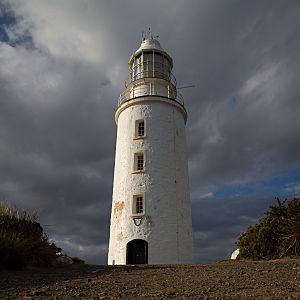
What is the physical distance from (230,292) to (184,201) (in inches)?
543

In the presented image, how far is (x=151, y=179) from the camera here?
2002 cm

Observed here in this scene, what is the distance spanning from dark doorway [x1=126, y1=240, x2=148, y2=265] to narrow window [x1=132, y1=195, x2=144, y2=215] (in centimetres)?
154

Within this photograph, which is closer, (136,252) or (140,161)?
(136,252)

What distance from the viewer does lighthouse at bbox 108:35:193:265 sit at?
1902 cm

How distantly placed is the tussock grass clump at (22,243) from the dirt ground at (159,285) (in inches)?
22.4

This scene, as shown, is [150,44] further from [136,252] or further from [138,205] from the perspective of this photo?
[136,252]

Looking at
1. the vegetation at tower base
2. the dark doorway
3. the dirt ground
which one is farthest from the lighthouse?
the dirt ground

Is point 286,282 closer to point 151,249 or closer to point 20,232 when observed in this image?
point 20,232

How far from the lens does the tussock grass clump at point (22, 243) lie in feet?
33.2

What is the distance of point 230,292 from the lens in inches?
258

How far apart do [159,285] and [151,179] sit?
41.1ft

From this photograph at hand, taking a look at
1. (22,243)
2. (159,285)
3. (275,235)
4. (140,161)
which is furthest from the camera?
(140,161)

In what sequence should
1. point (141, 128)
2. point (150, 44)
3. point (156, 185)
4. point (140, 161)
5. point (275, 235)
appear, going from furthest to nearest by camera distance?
point (150, 44), point (141, 128), point (140, 161), point (156, 185), point (275, 235)

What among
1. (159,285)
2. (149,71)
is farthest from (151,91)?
(159,285)
